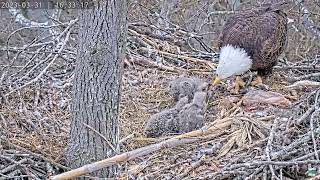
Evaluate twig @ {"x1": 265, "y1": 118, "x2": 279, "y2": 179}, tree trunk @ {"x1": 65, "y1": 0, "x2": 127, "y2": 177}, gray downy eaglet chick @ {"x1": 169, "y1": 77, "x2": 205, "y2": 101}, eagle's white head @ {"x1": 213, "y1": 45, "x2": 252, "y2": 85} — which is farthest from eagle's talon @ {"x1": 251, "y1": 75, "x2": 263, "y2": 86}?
tree trunk @ {"x1": 65, "y1": 0, "x2": 127, "y2": 177}

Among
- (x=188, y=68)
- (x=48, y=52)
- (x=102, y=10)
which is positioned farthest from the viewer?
(x=188, y=68)

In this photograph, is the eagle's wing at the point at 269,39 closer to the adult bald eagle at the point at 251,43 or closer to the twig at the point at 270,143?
the adult bald eagle at the point at 251,43

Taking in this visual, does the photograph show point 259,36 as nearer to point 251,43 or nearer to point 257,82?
point 251,43

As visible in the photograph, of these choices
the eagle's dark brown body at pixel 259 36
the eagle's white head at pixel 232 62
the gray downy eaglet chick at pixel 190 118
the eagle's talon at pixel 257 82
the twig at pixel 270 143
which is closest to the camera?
the twig at pixel 270 143

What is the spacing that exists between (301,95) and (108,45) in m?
2.12

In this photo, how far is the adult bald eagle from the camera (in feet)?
15.8

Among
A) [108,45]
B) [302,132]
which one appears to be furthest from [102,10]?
[302,132]

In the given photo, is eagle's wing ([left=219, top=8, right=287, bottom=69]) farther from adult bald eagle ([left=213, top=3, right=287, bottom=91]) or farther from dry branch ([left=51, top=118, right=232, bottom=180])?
dry branch ([left=51, top=118, right=232, bottom=180])

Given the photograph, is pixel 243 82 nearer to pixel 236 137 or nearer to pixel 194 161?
pixel 236 137

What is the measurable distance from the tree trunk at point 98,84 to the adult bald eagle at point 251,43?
4.65 ft

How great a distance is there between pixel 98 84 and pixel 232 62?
1.56 metres

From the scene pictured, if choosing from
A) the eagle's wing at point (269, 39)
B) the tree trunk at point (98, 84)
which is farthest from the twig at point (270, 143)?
the tree trunk at point (98, 84)

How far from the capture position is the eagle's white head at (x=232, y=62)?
187 inches

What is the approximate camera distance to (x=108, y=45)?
136 inches
